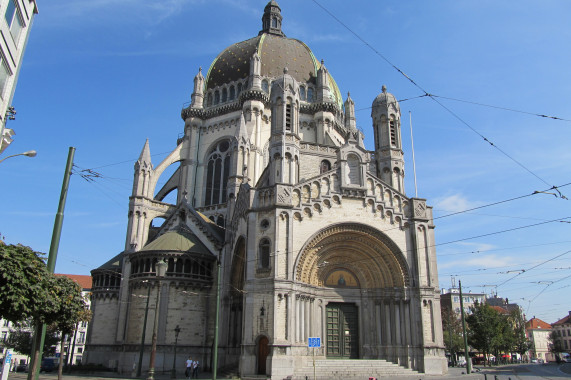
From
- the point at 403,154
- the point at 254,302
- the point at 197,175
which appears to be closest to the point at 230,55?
the point at 197,175

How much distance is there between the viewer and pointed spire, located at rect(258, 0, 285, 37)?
2383 inches

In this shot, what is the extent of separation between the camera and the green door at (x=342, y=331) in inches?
1164

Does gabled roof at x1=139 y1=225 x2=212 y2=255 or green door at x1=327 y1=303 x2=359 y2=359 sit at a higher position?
gabled roof at x1=139 y1=225 x2=212 y2=255

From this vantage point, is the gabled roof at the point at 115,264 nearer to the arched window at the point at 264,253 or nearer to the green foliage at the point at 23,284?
the arched window at the point at 264,253

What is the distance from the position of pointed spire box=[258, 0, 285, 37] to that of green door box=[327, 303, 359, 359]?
41.1 m

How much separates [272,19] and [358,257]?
135ft

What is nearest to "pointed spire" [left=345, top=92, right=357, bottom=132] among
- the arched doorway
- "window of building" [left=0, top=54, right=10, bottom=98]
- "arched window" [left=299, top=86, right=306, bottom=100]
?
"arched window" [left=299, top=86, right=306, bottom=100]

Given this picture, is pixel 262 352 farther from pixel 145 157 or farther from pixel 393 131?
pixel 145 157

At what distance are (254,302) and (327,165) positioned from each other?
1280cm

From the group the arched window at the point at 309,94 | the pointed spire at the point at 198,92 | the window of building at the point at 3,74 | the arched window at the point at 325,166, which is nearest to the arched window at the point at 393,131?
the arched window at the point at 325,166

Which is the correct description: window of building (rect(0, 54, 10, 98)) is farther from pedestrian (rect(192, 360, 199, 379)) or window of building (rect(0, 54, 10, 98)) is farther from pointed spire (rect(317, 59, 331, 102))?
pointed spire (rect(317, 59, 331, 102))

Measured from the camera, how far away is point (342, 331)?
30000 mm

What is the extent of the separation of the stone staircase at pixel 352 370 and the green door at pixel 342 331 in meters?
2.64

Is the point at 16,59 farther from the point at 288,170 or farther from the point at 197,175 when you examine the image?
the point at 197,175
